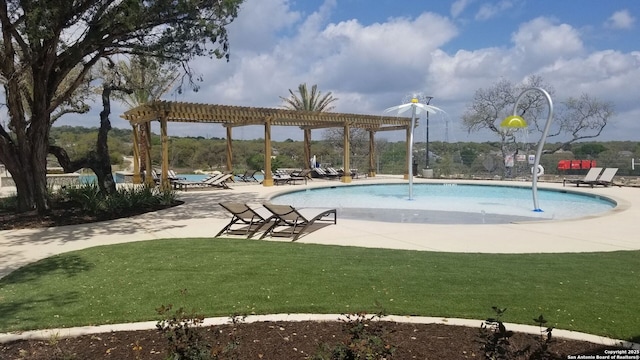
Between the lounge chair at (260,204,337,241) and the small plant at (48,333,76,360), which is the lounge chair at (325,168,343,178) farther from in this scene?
the small plant at (48,333,76,360)

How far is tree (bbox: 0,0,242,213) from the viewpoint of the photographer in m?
9.95

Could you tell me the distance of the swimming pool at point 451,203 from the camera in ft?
40.3

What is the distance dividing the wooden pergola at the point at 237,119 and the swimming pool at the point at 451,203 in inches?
148

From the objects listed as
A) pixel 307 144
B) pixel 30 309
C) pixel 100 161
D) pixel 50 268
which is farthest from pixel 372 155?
pixel 30 309

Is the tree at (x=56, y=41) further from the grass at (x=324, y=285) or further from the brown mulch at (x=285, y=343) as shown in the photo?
the brown mulch at (x=285, y=343)

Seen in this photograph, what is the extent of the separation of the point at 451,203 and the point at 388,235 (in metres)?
8.56

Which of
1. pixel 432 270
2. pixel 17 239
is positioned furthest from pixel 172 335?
pixel 17 239

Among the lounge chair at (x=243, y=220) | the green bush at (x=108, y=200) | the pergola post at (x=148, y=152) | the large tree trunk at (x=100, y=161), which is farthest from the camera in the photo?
the pergola post at (x=148, y=152)

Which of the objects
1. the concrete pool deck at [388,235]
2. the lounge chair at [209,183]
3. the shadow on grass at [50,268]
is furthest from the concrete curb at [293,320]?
the lounge chair at [209,183]

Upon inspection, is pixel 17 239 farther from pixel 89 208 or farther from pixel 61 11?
pixel 61 11

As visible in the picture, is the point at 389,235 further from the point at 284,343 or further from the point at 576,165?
the point at 576,165

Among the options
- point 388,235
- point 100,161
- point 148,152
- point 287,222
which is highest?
point 148,152

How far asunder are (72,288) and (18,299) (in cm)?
52

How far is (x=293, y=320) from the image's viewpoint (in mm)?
4078
